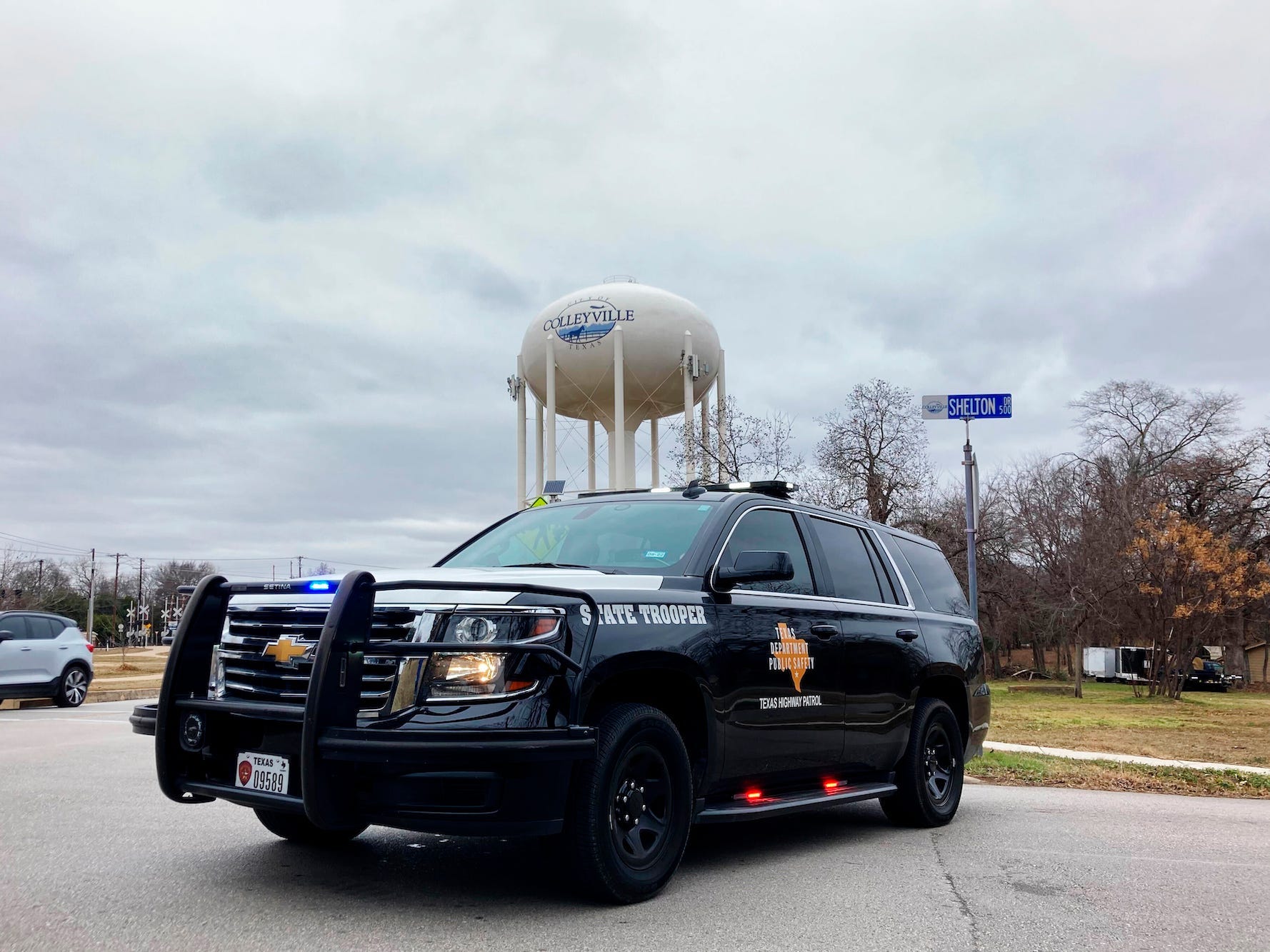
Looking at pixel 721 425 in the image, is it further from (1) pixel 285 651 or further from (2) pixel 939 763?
(1) pixel 285 651

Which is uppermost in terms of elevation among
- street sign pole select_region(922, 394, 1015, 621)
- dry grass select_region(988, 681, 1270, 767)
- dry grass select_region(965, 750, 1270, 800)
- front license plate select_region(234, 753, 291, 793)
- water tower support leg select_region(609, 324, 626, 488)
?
water tower support leg select_region(609, 324, 626, 488)

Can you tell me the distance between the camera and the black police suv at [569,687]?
449 centimetres

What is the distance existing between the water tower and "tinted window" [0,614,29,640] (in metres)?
16.4

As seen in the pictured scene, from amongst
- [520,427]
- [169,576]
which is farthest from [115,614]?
[520,427]

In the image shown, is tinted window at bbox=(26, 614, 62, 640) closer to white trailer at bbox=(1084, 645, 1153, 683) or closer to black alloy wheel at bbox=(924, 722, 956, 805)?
black alloy wheel at bbox=(924, 722, 956, 805)

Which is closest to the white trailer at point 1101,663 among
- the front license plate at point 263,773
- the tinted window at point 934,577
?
the tinted window at point 934,577

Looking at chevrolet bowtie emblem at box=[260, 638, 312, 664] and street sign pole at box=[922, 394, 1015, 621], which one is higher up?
street sign pole at box=[922, 394, 1015, 621]

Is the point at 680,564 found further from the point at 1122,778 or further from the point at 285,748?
the point at 1122,778

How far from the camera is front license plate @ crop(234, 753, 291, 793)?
4.78 m

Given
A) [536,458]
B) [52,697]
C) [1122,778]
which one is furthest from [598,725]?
[536,458]

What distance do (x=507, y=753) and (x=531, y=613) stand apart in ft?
1.98

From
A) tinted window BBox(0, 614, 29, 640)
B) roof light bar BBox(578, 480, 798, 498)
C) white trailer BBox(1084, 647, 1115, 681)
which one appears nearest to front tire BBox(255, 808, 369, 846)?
roof light bar BBox(578, 480, 798, 498)

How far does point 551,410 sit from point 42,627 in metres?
18.2

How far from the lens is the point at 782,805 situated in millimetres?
6031
